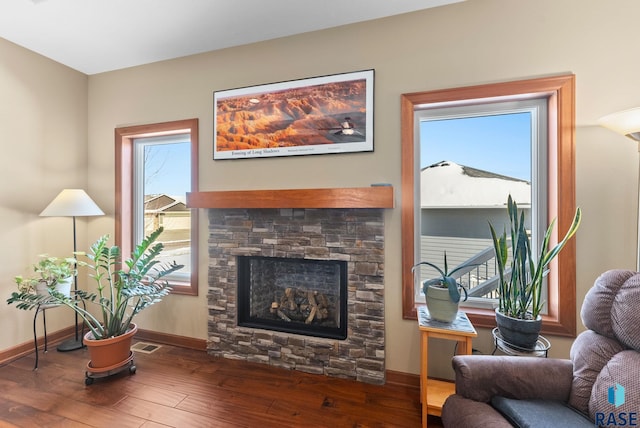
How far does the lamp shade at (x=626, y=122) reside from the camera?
1.43 m

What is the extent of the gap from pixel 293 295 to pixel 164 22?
2.52 metres

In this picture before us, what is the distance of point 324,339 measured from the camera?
2189mm

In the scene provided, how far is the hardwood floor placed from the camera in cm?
169

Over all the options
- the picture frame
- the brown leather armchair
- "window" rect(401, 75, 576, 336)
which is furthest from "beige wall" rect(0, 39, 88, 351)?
the brown leather armchair

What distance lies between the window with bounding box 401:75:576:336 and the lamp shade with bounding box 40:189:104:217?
2.85 metres

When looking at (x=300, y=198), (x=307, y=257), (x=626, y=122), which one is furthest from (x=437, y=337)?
(x=626, y=122)

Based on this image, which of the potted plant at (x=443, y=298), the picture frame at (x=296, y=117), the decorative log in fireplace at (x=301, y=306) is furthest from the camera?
the decorative log in fireplace at (x=301, y=306)

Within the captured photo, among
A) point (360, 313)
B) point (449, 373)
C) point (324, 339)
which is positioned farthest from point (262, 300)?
point (449, 373)

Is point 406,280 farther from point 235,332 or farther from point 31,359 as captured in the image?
point 31,359

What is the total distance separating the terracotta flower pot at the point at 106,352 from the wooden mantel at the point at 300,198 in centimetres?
121

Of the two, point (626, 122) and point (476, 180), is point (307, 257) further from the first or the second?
point (626, 122)

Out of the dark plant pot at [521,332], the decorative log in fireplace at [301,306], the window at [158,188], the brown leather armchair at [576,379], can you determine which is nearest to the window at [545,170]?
the dark plant pot at [521,332]

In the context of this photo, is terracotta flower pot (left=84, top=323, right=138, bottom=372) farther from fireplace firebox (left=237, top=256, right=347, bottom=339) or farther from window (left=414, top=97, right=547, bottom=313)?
window (left=414, top=97, right=547, bottom=313)

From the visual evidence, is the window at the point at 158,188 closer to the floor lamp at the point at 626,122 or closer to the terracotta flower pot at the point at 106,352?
the terracotta flower pot at the point at 106,352
